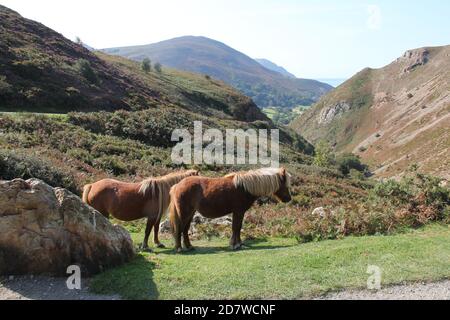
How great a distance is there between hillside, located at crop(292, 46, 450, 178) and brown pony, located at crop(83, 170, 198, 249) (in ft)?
260

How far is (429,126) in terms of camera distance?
125062 millimetres

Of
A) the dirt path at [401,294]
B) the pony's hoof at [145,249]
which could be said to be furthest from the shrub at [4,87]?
the dirt path at [401,294]

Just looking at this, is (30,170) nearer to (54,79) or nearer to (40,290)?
(40,290)

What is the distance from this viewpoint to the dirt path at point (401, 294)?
863 centimetres

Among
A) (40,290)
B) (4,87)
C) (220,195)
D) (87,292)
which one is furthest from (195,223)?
(4,87)

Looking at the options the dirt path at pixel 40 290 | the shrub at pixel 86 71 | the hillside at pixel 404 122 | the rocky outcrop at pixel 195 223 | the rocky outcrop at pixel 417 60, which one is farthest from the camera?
the rocky outcrop at pixel 417 60

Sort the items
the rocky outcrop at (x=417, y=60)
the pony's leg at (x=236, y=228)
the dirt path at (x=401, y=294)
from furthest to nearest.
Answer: the rocky outcrop at (x=417, y=60) < the pony's leg at (x=236, y=228) < the dirt path at (x=401, y=294)

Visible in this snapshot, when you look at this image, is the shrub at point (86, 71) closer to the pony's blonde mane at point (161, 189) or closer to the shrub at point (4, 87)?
the shrub at point (4, 87)

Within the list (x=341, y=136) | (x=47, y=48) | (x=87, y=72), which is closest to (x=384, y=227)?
(x=87, y=72)

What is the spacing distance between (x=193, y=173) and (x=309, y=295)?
610 cm

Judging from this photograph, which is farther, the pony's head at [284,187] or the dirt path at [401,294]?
the pony's head at [284,187]

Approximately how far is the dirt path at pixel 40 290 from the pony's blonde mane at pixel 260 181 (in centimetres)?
523

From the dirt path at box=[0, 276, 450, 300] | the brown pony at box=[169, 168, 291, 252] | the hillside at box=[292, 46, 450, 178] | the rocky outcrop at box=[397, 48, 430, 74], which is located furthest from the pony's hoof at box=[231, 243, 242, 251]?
the rocky outcrop at box=[397, 48, 430, 74]
